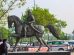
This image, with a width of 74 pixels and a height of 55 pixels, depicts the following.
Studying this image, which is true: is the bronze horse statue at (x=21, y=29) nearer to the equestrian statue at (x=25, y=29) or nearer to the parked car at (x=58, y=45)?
the equestrian statue at (x=25, y=29)

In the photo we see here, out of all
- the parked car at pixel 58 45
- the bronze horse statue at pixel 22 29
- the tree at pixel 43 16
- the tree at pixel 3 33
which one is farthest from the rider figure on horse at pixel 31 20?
the tree at pixel 43 16

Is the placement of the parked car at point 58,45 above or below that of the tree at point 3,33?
below

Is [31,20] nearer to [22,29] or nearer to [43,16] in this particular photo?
[22,29]

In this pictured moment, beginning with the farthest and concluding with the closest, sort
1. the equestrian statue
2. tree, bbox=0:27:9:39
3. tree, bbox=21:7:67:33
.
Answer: tree, bbox=21:7:67:33, tree, bbox=0:27:9:39, the equestrian statue

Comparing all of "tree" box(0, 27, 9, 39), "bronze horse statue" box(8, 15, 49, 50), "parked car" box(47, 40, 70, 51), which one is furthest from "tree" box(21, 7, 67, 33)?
"bronze horse statue" box(8, 15, 49, 50)

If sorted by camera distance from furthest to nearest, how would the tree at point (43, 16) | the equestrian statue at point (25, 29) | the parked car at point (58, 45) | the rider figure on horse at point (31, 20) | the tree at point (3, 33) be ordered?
the tree at point (43, 16) < the tree at point (3, 33) < the parked car at point (58, 45) < the equestrian statue at point (25, 29) < the rider figure on horse at point (31, 20)

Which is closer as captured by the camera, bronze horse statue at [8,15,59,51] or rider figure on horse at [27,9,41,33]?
rider figure on horse at [27,9,41,33]

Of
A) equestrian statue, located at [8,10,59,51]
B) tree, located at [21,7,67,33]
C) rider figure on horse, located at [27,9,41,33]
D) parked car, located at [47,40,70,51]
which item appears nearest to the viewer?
rider figure on horse, located at [27,9,41,33]

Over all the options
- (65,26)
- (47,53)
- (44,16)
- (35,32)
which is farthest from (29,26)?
(65,26)

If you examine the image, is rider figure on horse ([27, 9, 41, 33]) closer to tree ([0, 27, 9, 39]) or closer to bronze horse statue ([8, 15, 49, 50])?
bronze horse statue ([8, 15, 49, 50])

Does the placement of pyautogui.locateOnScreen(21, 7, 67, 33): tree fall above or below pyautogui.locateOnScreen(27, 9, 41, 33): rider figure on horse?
above

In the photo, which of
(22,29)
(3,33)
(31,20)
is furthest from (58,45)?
(31,20)

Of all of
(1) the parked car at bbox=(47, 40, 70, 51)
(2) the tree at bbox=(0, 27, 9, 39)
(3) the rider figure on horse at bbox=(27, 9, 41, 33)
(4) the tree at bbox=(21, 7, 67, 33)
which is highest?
(4) the tree at bbox=(21, 7, 67, 33)

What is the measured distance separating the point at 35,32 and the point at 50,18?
132 feet
